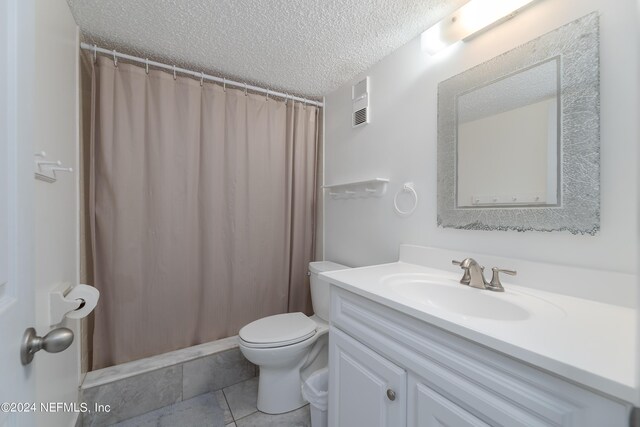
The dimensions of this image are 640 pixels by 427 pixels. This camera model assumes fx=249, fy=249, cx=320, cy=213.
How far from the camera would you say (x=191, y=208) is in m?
1.70

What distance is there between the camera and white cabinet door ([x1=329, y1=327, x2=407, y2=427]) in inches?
32.2

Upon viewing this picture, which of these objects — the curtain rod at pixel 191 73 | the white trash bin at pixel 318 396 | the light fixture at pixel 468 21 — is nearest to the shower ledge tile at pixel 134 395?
the white trash bin at pixel 318 396

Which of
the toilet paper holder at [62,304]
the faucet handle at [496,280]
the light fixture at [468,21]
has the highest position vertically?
the light fixture at [468,21]

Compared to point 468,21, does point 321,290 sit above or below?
below

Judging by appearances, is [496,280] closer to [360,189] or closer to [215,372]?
[360,189]

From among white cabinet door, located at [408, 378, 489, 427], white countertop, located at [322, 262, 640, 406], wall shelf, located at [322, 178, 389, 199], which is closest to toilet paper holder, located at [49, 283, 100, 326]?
white countertop, located at [322, 262, 640, 406]

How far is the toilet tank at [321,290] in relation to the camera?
5.63 ft

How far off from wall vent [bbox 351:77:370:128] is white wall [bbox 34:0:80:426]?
1531 millimetres

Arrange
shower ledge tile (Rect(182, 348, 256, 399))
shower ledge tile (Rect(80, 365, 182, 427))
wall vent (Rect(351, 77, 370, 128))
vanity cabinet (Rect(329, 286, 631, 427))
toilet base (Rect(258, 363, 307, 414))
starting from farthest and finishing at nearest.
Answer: wall vent (Rect(351, 77, 370, 128)) < shower ledge tile (Rect(182, 348, 256, 399)) < toilet base (Rect(258, 363, 307, 414)) < shower ledge tile (Rect(80, 365, 182, 427)) < vanity cabinet (Rect(329, 286, 631, 427))

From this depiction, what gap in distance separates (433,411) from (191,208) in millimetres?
1671

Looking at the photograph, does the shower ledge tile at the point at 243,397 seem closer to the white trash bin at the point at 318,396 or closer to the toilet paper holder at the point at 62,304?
the white trash bin at the point at 318,396

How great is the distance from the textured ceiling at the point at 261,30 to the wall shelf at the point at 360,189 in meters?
0.80

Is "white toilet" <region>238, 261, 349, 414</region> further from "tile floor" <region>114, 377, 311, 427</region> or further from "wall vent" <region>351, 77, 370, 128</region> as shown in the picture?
"wall vent" <region>351, 77, 370, 128</region>

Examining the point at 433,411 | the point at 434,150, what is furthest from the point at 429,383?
the point at 434,150
